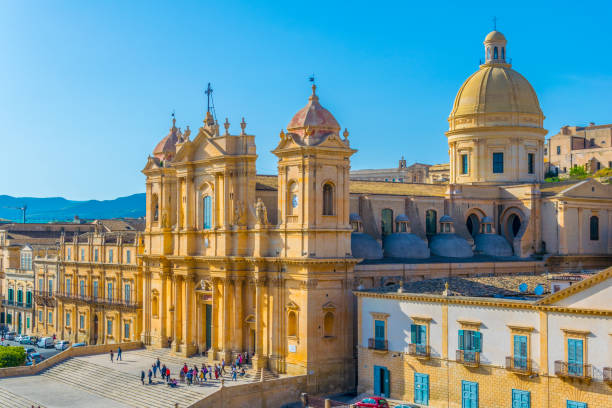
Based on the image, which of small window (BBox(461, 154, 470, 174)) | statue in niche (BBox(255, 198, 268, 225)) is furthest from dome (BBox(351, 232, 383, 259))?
small window (BBox(461, 154, 470, 174))

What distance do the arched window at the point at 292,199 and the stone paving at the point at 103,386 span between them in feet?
31.6

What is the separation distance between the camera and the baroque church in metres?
44.6

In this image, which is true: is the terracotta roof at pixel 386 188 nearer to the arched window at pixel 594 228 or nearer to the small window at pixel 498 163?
the small window at pixel 498 163

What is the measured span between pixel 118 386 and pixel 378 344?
50.3 feet

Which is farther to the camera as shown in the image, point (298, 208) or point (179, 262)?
point (179, 262)

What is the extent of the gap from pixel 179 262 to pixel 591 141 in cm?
6929

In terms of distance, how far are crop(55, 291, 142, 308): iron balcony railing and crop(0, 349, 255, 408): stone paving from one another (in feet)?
31.0

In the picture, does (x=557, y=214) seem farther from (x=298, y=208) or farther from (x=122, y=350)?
(x=122, y=350)

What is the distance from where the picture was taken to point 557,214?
5634cm

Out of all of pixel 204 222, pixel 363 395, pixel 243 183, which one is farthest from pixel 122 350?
pixel 363 395

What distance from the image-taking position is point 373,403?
3844 centimetres

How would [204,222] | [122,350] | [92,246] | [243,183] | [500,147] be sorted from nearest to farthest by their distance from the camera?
[243,183] → [204,222] → [122,350] → [500,147] → [92,246]

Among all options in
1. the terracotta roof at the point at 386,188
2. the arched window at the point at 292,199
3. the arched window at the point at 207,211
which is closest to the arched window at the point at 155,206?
the arched window at the point at 207,211

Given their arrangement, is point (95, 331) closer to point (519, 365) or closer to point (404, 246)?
point (404, 246)
